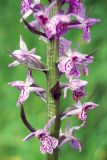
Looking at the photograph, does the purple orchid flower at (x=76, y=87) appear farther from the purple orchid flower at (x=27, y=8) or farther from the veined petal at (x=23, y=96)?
the purple orchid flower at (x=27, y=8)

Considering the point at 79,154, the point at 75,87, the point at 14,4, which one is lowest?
the point at 79,154

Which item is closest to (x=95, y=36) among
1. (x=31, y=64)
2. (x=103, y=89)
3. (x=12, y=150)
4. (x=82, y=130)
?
(x=103, y=89)

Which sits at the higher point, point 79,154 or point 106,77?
point 106,77

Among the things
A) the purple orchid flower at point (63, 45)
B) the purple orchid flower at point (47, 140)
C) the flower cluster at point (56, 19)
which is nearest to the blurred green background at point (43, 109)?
the purple orchid flower at point (47, 140)

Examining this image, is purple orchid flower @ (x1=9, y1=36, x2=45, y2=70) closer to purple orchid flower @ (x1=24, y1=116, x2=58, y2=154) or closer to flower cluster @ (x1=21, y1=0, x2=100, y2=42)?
flower cluster @ (x1=21, y1=0, x2=100, y2=42)

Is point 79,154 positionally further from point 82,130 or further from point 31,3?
point 31,3

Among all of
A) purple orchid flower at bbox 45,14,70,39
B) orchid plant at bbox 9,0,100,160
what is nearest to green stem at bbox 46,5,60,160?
orchid plant at bbox 9,0,100,160

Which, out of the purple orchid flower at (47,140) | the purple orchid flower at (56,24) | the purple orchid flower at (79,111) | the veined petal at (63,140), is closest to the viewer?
the purple orchid flower at (56,24)
